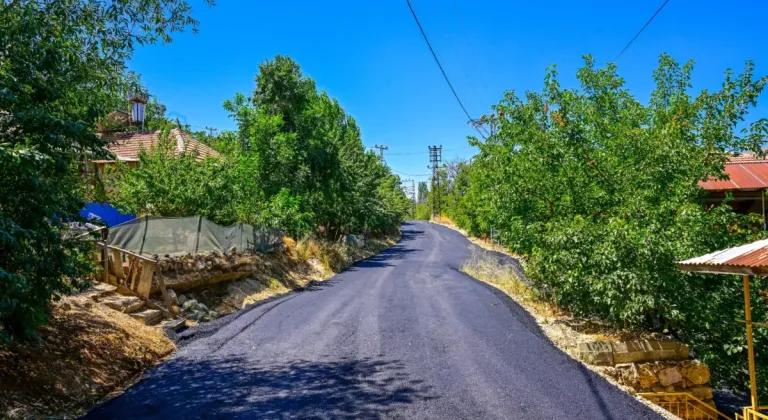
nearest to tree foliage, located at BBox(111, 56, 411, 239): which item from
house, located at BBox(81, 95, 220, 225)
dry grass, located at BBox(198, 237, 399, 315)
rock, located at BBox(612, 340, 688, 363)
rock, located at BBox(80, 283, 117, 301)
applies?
house, located at BBox(81, 95, 220, 225)

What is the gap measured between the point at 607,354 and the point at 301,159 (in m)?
19.2

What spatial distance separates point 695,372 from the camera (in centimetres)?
880

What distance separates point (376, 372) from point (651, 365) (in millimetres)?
4910

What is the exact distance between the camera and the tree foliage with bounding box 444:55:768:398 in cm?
881

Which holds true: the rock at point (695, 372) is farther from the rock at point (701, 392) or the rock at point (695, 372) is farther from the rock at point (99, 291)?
the rock at point (99, 291)

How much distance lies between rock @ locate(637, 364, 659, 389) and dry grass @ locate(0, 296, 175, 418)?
834 centimetres

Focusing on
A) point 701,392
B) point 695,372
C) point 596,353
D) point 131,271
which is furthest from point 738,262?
point 131,271

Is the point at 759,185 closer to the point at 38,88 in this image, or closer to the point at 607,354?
the point at 607,354

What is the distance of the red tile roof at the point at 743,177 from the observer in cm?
1496

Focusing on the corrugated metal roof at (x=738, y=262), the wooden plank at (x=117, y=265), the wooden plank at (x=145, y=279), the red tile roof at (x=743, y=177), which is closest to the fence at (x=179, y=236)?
the wooden plank at (x=117, y=265)

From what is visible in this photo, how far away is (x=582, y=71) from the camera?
41.1 feet

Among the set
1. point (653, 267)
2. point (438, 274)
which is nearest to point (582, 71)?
point (653, 267)

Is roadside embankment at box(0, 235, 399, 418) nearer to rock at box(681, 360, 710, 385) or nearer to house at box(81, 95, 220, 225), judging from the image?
house at box(81, 95, 220, 225)

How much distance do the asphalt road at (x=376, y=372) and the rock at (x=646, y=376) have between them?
116cm
